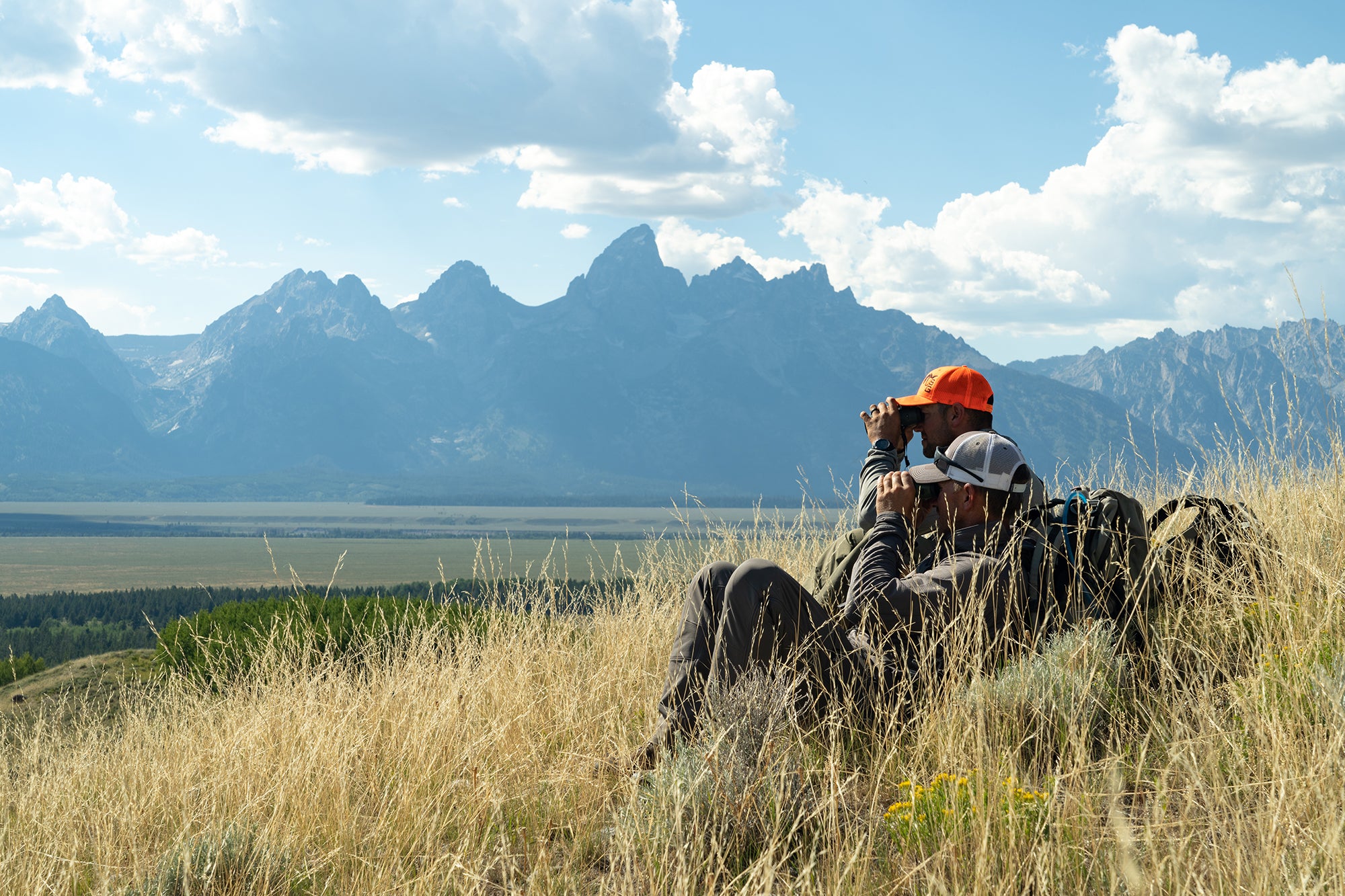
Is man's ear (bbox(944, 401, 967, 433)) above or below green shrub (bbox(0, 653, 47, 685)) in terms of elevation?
above

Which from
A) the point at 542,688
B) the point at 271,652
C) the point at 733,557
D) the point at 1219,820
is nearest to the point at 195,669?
the point at 271,652

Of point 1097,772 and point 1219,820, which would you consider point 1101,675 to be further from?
point 1219,820

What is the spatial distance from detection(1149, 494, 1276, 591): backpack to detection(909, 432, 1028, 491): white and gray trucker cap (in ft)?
1.85

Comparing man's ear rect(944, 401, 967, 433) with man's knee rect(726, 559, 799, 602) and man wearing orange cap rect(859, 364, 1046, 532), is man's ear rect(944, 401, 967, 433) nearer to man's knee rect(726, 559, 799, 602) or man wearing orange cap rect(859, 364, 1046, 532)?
man wearing orange cap rect(859, 364, 1046, 532)

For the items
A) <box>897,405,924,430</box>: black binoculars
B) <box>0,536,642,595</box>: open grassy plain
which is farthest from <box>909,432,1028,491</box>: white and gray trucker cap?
<box>0,536,642,595</box>: open grassy plain

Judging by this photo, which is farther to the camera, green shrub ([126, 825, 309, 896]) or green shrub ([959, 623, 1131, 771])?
green shrub ([959, 623, 1131, 771])

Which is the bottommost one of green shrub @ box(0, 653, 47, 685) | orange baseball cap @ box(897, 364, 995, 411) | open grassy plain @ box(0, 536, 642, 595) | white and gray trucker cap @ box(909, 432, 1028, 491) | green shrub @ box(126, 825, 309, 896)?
open grassy plain @ box(0, 536, 642, 595)

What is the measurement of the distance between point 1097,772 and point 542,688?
2.34 meters

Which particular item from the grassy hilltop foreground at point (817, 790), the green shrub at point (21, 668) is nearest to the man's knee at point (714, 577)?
the grassy hilltop foreground at point (817, 790)

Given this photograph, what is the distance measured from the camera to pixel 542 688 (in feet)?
13.9

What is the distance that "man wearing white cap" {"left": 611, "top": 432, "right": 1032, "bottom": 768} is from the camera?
9.80ft

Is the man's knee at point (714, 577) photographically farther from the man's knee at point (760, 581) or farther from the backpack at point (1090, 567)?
the backpack at point (1090, 567)

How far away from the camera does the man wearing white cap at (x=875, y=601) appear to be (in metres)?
2.99

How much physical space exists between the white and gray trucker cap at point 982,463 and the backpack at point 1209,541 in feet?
1.85
